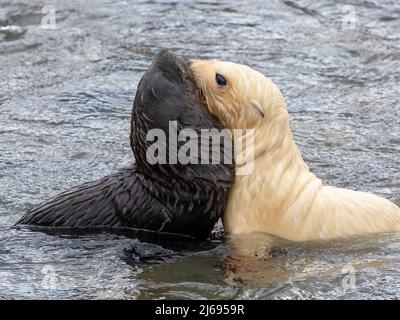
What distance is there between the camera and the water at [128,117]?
5551mm

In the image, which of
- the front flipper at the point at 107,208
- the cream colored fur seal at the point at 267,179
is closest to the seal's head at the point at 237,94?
the cream colored fur seal at the point at 267,179

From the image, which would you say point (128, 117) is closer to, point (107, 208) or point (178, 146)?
point (107, 208)

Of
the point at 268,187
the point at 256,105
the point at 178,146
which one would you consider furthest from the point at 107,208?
the point at 256,105

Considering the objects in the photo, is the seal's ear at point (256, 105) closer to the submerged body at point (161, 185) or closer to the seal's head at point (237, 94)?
the seal's head at point (237, 94)

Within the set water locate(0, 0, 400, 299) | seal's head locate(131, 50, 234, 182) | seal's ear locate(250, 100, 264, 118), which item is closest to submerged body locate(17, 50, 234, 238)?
seal's head locate(131, 50, 234, 182)

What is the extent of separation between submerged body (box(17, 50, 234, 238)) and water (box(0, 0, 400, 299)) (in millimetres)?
118

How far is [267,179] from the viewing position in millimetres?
5840

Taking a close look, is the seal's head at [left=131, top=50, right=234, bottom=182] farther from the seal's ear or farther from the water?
the water

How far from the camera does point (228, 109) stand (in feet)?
19.1

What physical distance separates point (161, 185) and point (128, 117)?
3.02 metres

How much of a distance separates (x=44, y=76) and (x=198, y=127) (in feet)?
13.9

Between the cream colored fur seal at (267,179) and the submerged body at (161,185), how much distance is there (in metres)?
0.09

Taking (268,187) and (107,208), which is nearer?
(268,187)

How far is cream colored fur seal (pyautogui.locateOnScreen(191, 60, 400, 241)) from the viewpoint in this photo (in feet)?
19.0
